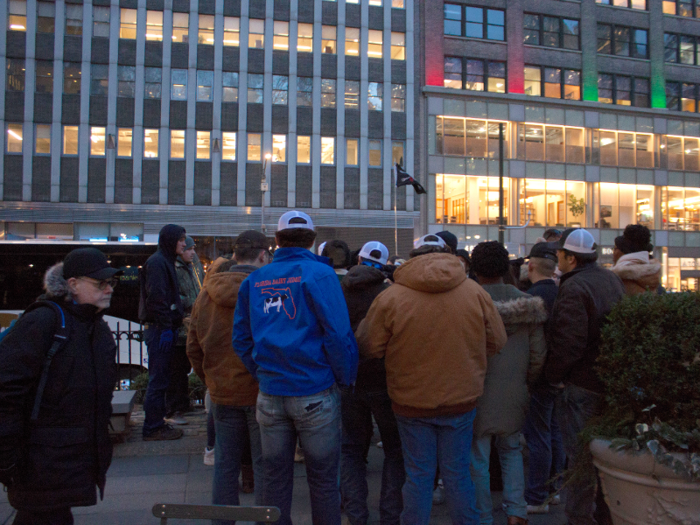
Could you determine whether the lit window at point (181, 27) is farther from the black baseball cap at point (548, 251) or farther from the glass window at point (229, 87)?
the black baseball cap at point (548, 251)

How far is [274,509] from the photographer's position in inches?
84.6

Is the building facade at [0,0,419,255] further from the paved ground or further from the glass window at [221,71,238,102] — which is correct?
the paved ground

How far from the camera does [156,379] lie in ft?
18.3

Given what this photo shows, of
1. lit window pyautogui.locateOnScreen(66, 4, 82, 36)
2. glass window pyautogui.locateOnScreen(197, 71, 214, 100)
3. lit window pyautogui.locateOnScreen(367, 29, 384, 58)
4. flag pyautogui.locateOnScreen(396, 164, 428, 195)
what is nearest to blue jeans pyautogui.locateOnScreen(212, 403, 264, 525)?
flag pyautogui.locateOnScreen(396, 164, 428, 195)

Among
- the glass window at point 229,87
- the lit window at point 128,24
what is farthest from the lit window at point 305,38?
the lit window at point 128,24

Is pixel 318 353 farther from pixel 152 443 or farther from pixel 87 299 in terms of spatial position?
pixel 152 443

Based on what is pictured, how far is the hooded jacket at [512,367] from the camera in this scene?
3768 millimetres

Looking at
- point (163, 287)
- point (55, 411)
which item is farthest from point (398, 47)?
point (55, 411)

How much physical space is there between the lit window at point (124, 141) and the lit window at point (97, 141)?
2.54ft

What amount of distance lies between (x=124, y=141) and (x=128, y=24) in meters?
6.16

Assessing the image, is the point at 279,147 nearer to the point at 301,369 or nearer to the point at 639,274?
the point at 639,274

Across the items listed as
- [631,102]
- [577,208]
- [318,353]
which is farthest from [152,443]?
[631,102]

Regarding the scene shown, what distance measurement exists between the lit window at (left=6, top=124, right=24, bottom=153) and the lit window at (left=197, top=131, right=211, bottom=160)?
28.0 ft

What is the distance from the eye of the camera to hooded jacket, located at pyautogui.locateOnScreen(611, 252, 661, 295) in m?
4.27
